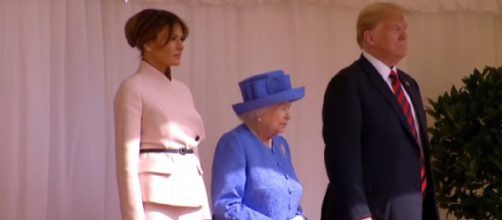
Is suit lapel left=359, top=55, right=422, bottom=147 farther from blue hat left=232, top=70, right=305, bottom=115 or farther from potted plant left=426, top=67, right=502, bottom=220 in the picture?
potted plant left=426, top=67, right=502, bottom=220

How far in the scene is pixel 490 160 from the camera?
469 centimetres

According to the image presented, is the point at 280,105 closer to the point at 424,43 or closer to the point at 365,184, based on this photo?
the point at 365,184

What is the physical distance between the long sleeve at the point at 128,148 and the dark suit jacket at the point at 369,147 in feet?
2.10

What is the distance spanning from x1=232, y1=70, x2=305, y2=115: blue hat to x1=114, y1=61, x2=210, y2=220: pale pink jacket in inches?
8.1

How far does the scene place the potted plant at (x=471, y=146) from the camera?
474 cm

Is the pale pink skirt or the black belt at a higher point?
the black belt

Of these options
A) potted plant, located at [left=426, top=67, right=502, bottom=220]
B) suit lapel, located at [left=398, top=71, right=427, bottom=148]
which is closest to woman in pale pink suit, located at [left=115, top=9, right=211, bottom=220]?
suit lapel, located at [left=398, top=71, right=427, bottom=148]

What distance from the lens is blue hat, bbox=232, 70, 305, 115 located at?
3.23 meters

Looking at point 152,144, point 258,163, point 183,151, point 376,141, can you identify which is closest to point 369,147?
point 376,141

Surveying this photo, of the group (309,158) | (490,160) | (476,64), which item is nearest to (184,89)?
(309,158)

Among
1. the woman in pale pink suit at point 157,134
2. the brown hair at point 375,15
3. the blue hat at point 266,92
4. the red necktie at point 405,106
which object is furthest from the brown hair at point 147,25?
the red necktie at point 405,106

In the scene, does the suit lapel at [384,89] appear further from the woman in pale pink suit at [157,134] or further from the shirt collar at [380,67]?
the woman in pale pink suit at [157,134]

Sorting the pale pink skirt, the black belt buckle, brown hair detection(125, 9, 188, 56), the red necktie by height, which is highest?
brown hair detection(125, 9, 188, 56)

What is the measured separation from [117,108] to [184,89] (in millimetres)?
306
